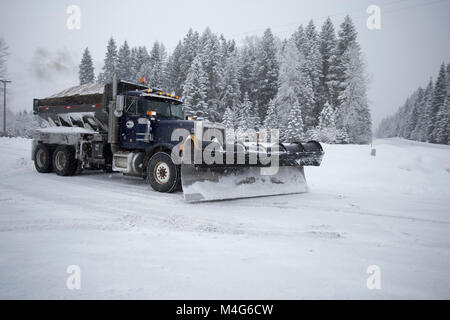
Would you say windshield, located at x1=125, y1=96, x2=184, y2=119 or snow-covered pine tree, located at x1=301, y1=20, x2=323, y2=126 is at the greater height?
snow-covered pine tree, located at x1=301, y1=20, x2=323, y2=126

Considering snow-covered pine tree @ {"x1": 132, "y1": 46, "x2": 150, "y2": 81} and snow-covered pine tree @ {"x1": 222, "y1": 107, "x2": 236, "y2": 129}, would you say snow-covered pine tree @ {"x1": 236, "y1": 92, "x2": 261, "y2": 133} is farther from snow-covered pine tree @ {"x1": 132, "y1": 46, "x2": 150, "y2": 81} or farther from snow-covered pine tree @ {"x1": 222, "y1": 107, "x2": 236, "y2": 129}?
snow-covered pine tree @ {"x1": 132, "y1": 46, "x2": 150, "y2": 81}

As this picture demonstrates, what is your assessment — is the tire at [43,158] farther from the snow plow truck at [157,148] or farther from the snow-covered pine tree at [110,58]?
the snow-covered pine tree at [110,58]

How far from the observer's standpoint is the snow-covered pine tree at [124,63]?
153 feet

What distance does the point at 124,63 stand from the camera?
4859cm

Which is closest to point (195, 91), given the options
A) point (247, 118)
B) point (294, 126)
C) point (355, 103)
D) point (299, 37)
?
point (247, 118)

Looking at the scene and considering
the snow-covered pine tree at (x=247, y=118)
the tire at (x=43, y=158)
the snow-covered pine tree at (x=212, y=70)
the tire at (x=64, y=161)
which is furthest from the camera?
the snow-covered pine tree at (x=212, y=70)

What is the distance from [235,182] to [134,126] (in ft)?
10.8

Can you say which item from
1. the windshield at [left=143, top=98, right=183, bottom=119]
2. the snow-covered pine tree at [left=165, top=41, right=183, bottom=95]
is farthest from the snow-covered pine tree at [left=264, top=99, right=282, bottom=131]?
the windshield at [left=143, top=98, right=183, bottom=119]

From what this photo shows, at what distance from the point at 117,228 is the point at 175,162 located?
8.09 ft

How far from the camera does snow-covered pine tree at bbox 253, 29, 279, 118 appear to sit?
38.7m

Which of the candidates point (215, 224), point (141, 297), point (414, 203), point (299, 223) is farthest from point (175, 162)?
point (414, 203)

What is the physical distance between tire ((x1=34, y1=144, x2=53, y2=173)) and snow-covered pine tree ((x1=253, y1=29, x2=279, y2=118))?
32.4 m

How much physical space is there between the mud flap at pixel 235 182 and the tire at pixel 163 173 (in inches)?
27.9

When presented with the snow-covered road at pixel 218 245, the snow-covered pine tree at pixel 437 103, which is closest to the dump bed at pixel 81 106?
the snow-covered road at pixel 218 245
